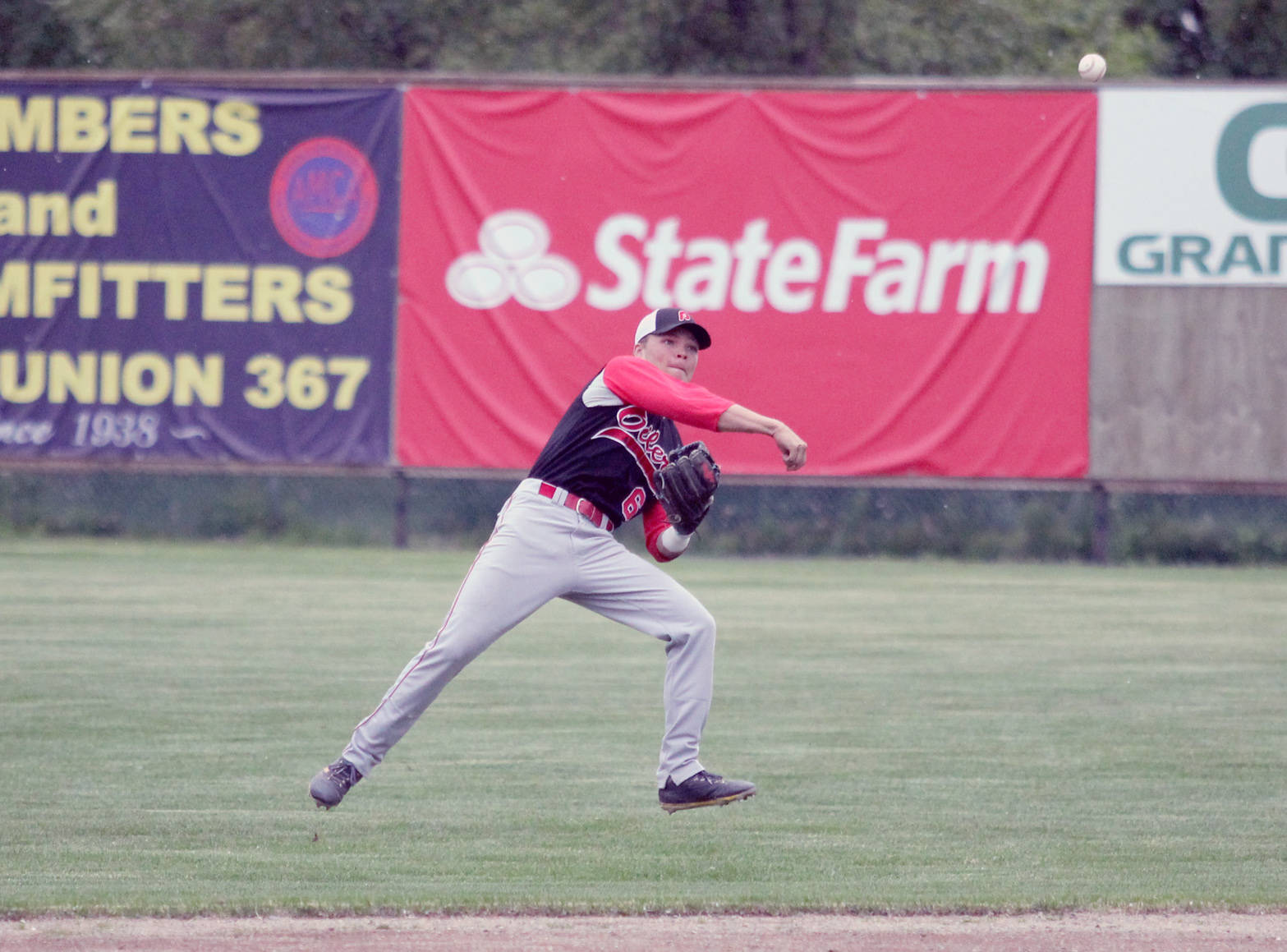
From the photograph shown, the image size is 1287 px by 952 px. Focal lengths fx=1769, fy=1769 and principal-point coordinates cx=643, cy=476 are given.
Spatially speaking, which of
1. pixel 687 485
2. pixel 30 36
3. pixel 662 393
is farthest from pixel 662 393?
pixel 30 36

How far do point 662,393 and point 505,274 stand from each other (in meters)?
11.2

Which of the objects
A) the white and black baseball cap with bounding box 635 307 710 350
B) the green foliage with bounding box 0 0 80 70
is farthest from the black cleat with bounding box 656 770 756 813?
the green foliage with bounding box 0 0 80 70

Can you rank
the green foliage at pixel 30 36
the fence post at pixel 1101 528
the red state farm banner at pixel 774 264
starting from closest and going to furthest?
the red state farm banner at pixel 774 264
the fence post at pixel 1101 528
the green foliage at pixel 30 36

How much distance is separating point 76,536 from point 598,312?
6328 millimetres

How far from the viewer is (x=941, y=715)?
9844mm

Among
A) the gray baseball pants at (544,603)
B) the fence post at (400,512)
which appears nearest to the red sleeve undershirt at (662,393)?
the gray baseball pants at (544,603)

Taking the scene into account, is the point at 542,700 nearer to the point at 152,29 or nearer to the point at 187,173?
the point at 187,173

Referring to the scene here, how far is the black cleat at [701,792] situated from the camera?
6.44 meters

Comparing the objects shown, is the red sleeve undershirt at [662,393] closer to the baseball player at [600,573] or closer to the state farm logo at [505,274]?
A: the baseball player at [600,573]

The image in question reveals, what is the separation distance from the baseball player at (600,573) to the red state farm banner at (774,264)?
33.3 feet

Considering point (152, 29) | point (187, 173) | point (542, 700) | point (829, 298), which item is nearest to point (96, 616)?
point (542, 700)

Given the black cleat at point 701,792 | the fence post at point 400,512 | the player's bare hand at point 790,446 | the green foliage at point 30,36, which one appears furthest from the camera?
the green foliage at point 30,36

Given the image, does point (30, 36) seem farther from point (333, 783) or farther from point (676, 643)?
point (676, 643)

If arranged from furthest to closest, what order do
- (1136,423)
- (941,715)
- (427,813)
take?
(1136,423) → (941,715) → (427,813)
